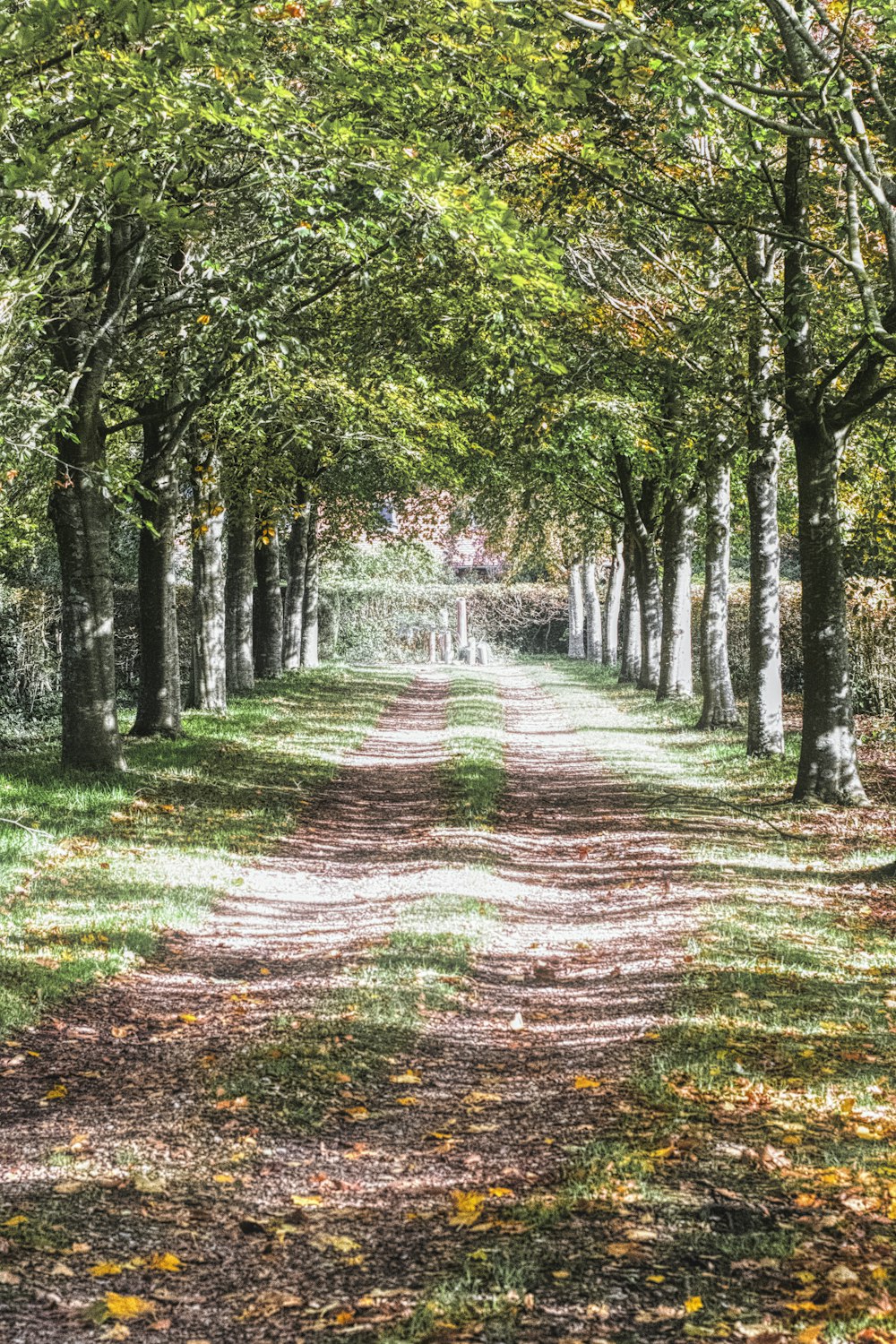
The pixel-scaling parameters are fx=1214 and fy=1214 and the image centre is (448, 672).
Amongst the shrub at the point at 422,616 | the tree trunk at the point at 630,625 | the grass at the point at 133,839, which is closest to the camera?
the grass at the point at 133,839

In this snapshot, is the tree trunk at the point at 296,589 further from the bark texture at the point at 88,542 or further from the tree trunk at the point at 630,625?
the bark texture at the point at 88,542

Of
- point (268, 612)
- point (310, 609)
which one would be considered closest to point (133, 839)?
point (268, 612)

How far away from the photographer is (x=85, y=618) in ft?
44.1

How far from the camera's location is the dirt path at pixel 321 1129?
3.88 m

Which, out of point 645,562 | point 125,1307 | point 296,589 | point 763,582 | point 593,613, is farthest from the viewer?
point 593,613

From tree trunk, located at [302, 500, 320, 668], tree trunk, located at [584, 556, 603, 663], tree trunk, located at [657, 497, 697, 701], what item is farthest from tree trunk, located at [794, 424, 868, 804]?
tree trunk, located at [584, 556, 603, 663]

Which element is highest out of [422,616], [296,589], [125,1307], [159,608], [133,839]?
[296,589]

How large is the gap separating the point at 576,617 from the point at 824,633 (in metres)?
36.2

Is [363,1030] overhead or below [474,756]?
below

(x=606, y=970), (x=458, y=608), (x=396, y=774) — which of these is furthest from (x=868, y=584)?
(x=458, y=608)

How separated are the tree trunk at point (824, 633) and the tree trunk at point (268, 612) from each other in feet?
54.0

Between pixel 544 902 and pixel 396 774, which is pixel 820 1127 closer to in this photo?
pixel 544 902

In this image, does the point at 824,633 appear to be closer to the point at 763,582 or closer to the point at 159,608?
the point at 763,582

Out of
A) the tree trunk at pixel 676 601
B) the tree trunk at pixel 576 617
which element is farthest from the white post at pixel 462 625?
the tree trunk at pixel 676 601
